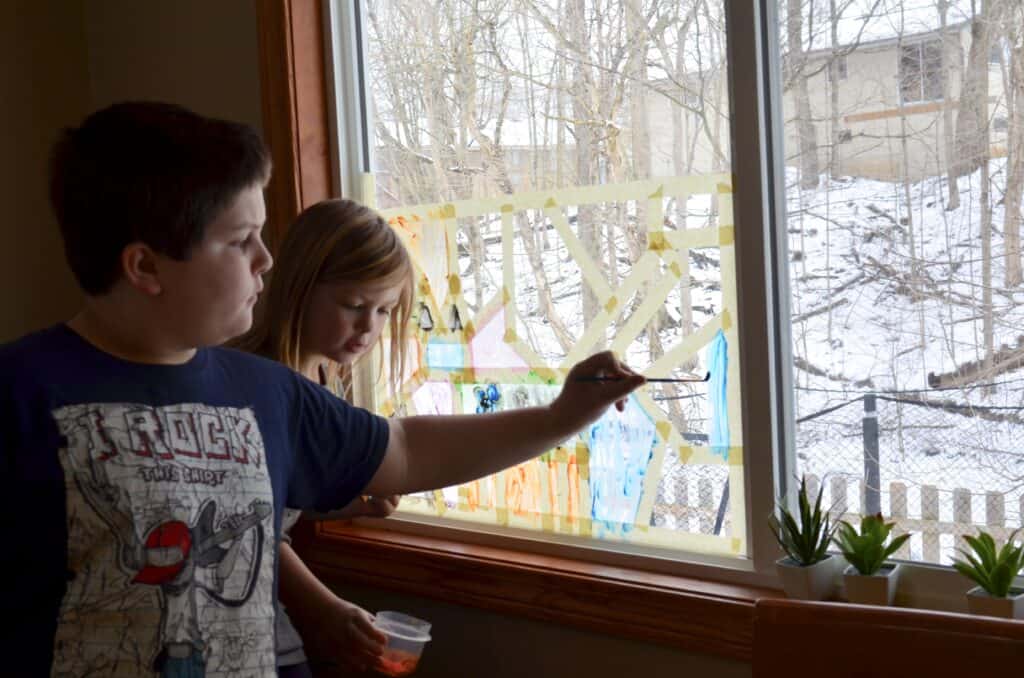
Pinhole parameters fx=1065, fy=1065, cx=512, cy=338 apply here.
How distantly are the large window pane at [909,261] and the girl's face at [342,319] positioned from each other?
2.30ft

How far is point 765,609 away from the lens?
3.93 feet

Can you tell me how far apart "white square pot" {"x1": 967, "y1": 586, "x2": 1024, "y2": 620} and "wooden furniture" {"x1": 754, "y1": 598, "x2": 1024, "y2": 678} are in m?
0.35

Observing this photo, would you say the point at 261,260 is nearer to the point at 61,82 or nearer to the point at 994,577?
the point at 994,577

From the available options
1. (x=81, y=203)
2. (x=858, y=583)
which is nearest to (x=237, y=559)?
(x=81, y=203)

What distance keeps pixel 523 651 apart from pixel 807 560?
65 cm

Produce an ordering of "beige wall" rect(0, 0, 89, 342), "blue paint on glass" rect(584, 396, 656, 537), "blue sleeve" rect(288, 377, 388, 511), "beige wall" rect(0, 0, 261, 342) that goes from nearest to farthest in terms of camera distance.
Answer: "blue sleeve" rect(288, 377, 388, 511)
"blue paint on glass" rect(584, 396, 656, 537)
"beige wall" rect(0, 0, 261, 342)
"beige wall" rect(0, 0, 89, 342)

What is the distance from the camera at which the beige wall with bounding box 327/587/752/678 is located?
1.81m

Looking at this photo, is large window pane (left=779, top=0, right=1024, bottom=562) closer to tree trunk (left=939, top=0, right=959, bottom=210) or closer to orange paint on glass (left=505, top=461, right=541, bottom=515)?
tree trunk (left=939, top=0, right=959, bottom=210)

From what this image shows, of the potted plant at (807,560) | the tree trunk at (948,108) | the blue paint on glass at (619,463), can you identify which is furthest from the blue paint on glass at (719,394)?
the tree trunk at (948,108)

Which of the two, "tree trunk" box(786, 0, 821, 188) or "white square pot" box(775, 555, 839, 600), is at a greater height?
"tree trunk" box(786, 0, 821, 188)

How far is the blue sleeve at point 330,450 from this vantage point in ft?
4.61

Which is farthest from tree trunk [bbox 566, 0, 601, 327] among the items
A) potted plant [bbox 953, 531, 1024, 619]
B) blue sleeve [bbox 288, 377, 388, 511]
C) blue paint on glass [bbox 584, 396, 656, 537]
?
potted plant [bbox 953, 531, 1024, 619]

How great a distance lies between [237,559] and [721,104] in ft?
3.61

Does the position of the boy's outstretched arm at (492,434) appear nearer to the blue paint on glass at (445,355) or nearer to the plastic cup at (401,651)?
the plastic cup at (401,651)
